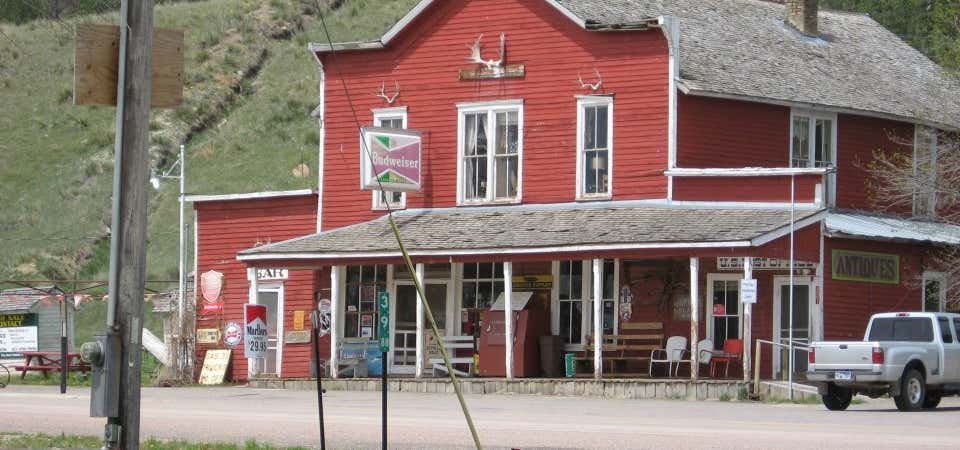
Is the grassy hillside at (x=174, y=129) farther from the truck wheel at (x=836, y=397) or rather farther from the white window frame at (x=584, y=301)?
the truck wheel at (x=836, y=397)

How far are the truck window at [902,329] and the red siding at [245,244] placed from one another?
15.5 metres

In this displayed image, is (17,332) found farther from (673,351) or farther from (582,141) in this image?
(673,351)

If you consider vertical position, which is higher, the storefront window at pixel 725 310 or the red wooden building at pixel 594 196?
the red wooden building at pixel 594 196

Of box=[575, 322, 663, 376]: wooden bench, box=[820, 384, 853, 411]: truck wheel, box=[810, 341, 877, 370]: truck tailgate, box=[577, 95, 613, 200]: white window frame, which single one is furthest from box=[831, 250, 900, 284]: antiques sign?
box=[810, 341, 877, 370]: truck tailgate

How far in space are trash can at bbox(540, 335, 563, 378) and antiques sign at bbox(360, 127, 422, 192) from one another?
4594 millimetres

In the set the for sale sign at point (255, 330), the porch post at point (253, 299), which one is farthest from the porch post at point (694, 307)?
the porch post at point (253, 299)

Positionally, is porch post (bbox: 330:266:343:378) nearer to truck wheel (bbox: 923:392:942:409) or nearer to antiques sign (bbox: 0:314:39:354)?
antiques sign (bbox: 0:314:39:354)

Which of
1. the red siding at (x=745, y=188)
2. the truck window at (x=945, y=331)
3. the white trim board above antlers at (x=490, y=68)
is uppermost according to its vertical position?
the white trim board above antlers at (x=490, y=68)

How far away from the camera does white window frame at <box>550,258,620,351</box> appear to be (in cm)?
3559

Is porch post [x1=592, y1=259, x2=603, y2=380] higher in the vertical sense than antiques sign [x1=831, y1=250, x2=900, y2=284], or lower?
lower

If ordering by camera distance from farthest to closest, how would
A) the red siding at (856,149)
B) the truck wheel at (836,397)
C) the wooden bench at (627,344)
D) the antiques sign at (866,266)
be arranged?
the red siding at (856,149) → the wooden bench at (627,344) → the antiques sign at (866,266) → the truck wheel at (836,397)

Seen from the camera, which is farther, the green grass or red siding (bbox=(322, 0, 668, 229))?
red siding (bbox=(322, 0, 668, 229))

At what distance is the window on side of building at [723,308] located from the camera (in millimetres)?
34656

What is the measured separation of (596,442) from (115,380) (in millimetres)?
7550
